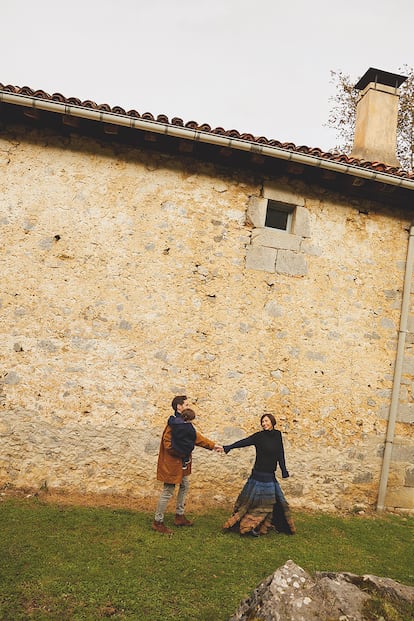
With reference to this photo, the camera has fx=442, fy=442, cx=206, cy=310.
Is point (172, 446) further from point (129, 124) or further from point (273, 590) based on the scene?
point (129, 124)

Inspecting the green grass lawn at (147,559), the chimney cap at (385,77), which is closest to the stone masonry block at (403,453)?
the green grass lawn at (147,559)

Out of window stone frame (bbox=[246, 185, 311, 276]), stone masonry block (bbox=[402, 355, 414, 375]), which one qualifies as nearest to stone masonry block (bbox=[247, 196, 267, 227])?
window stone frame (bbox=[246, 185, 311, 276])

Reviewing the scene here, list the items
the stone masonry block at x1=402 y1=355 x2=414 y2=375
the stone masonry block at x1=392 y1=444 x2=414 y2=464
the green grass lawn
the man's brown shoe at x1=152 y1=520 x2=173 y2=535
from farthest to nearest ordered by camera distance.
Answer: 1. the stone masonry block at x1=402 y1=355 x2=414 y2=375
2. the stone masonry block at x1=392 y1=444 x2=414 y2=464
3. the man's brown shoe at x1=152 y1=520 x2=173 y2=535
4. the green grass lawn

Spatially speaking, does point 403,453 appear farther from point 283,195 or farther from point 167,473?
point 283,195

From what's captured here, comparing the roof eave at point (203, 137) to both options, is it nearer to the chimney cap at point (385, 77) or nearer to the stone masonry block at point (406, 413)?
the chimney cap at point (385, 77)

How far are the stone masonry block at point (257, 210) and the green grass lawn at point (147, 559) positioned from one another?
384cm

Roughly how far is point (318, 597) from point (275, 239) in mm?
4570

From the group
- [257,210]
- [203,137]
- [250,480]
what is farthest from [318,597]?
[203,137]

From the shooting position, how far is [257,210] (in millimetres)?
6160

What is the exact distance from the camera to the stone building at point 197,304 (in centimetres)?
546

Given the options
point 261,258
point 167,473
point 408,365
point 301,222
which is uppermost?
point 301,222

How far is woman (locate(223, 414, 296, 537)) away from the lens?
4.76m

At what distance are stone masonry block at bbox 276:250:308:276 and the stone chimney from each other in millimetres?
2698

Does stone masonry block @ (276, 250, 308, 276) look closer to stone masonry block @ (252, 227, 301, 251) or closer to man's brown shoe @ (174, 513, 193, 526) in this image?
stone masonry block @ (252, 227, 301, 251)
